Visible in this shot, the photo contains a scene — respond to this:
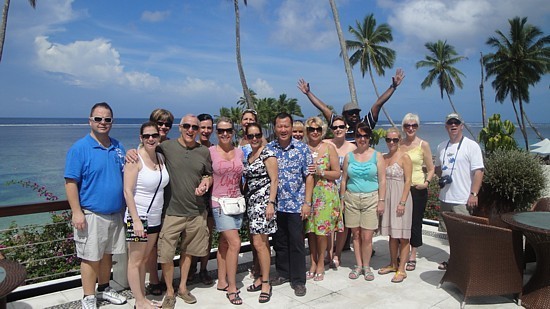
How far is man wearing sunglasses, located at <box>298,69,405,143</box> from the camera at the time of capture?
16.9 ft

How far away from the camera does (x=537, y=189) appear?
7.09 meters

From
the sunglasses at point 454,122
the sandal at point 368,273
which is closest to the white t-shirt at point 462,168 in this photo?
the sunglasses at point 454,122

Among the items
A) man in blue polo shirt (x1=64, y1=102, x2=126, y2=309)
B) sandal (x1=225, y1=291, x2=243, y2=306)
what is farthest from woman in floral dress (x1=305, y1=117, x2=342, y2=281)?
man in blue polo shirt (x1=64, y1=102, x2=126, y2=309)

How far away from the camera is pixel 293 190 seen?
4.14 m

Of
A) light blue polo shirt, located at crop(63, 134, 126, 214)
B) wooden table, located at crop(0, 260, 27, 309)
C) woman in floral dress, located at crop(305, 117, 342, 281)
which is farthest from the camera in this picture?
woman in floral dress, located at crop(305, 117, 342, 281)

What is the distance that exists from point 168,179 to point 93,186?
618 millimetres

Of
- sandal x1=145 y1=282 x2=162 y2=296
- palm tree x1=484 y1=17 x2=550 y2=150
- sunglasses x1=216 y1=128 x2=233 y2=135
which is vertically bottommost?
sandal x1=145 y1=282 x2=162 y2=296

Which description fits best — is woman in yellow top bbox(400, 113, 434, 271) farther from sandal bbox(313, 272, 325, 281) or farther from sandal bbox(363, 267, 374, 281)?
sandal bbox(313, 272, 325, 281)

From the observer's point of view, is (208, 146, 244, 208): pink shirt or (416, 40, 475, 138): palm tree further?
(416, 40, 475, 138): palm tree

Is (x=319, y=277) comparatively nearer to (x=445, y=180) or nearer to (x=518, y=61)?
(x=445, y=180)

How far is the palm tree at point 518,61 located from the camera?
1380 inches

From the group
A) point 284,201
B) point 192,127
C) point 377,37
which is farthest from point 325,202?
point 377,37

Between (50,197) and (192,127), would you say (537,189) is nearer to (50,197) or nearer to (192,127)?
(192,127)

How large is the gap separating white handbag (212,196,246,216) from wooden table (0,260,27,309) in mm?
1632
